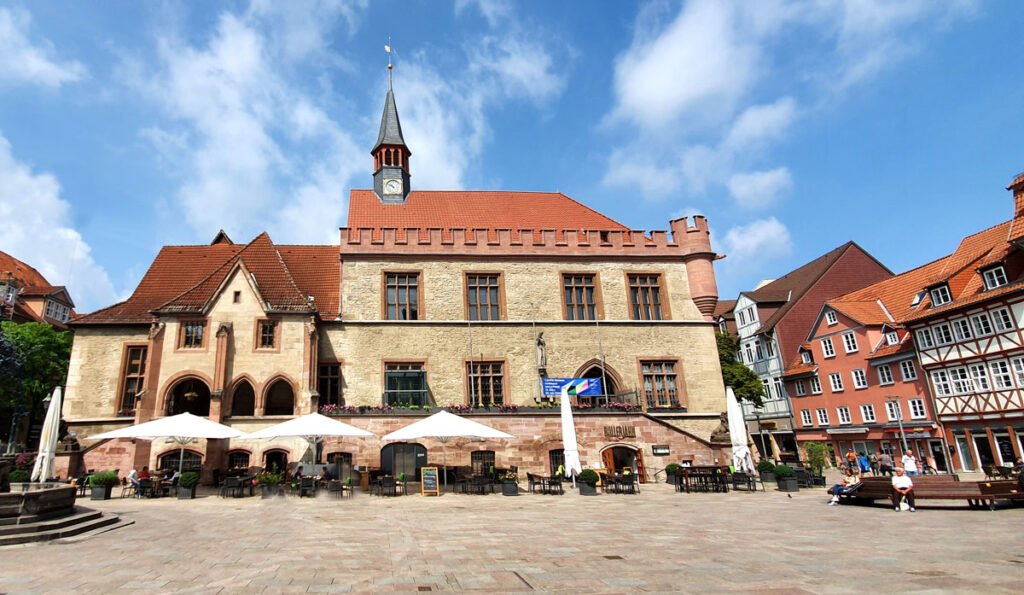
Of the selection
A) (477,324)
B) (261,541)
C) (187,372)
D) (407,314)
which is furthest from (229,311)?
(261,541)

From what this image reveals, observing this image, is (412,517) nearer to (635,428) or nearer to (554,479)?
(554,479)

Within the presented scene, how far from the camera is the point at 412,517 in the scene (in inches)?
516

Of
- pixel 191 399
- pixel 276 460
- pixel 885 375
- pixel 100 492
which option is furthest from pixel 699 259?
pixel 100 492

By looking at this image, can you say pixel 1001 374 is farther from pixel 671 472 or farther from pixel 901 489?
pixel 901 489

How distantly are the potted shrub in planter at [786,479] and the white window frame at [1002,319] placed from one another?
14195mm

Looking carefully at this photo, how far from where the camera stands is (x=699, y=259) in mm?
29688

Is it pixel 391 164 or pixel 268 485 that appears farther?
pixel 391 164

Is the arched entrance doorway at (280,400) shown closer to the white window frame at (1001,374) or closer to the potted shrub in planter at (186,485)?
the potted shrub in planter at (186,485)

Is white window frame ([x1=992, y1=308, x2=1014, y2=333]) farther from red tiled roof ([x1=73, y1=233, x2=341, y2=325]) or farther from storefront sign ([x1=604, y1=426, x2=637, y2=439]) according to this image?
red tiled roof ([x1=73, y1=233, x2=341, y2=325])

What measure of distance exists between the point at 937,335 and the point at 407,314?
89.4 ft

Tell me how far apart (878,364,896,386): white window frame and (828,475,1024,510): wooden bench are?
19.5 metres

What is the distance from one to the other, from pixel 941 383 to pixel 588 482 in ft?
72.1

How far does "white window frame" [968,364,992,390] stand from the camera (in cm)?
2630

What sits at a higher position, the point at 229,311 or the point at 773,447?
the point at 229,311
